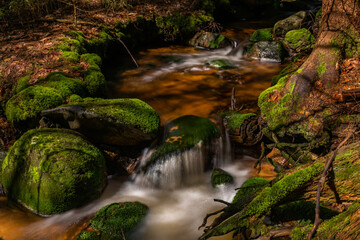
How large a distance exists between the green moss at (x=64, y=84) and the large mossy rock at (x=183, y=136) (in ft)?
7.05

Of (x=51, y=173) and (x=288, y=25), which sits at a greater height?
(x=288, y=25)

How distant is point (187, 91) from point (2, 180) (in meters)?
4.85

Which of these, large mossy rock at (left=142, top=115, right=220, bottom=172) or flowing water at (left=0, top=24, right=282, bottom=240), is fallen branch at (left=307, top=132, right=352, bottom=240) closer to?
flowing water at (left=0, top=24, right=282, bottom=240)

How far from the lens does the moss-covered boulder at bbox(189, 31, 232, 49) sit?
10797 mm

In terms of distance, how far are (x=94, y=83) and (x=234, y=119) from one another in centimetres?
329

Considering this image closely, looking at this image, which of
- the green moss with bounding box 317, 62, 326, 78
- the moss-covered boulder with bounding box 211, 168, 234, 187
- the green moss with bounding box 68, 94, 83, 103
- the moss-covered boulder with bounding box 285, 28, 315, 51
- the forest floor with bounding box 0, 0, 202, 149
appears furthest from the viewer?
the moss-covered boulder with bounding box 285, 28, 315, 51

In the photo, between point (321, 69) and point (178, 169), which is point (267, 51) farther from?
point (178, 169)

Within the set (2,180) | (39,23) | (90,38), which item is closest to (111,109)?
(2,180)

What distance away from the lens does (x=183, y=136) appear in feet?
16.7

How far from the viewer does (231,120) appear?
222 inches

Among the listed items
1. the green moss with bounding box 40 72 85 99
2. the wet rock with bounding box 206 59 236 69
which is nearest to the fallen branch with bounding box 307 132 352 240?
the green moss with bounding box 40 72 85 99

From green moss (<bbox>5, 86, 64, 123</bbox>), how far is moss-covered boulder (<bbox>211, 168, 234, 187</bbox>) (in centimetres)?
334

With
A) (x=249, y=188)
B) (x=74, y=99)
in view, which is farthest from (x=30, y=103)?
(x=249, y=188)

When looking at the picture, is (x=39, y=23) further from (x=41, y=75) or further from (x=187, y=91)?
(x=187, y=91)
